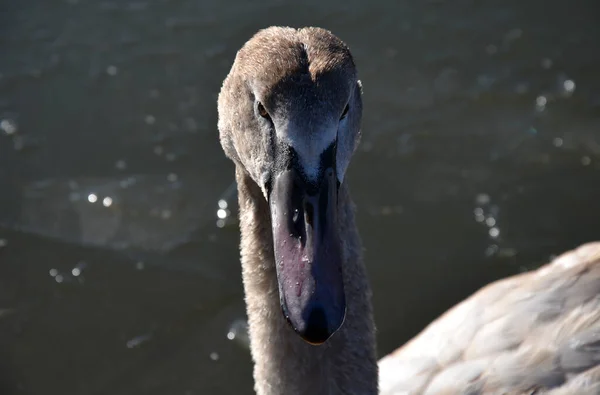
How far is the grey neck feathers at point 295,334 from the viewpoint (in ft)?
11.6

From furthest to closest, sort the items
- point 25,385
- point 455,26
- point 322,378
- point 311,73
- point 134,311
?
1. point 455,26
2. point 134,311
3. point 25,385
4. point 322,378
5. point 311,73

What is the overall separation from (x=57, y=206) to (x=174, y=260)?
1151 millimetres

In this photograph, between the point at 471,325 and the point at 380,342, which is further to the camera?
the point at 380,342

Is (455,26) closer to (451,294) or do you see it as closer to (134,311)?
(451,294)

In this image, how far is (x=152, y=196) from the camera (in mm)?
7051

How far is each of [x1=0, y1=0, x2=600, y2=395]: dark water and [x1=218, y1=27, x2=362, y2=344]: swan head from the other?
300cm

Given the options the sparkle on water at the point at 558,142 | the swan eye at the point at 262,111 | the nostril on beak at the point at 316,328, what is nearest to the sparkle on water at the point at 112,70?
the sparkle on water at the point at 558,142

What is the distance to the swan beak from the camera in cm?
268

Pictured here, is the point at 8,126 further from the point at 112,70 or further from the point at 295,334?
the point at 295,334

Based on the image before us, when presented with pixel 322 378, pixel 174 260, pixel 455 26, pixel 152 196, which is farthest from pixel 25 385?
pixel 455 26

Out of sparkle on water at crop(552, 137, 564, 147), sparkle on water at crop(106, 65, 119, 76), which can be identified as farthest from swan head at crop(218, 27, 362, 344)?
sparkle on water at crop(106, 65, 119, 76)

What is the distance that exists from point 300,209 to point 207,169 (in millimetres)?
4469

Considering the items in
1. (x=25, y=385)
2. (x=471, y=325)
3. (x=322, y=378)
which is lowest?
(x=25, y=385)

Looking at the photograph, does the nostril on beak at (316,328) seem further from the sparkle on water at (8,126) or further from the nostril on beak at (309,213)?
the sparkle on water at (8,126)
